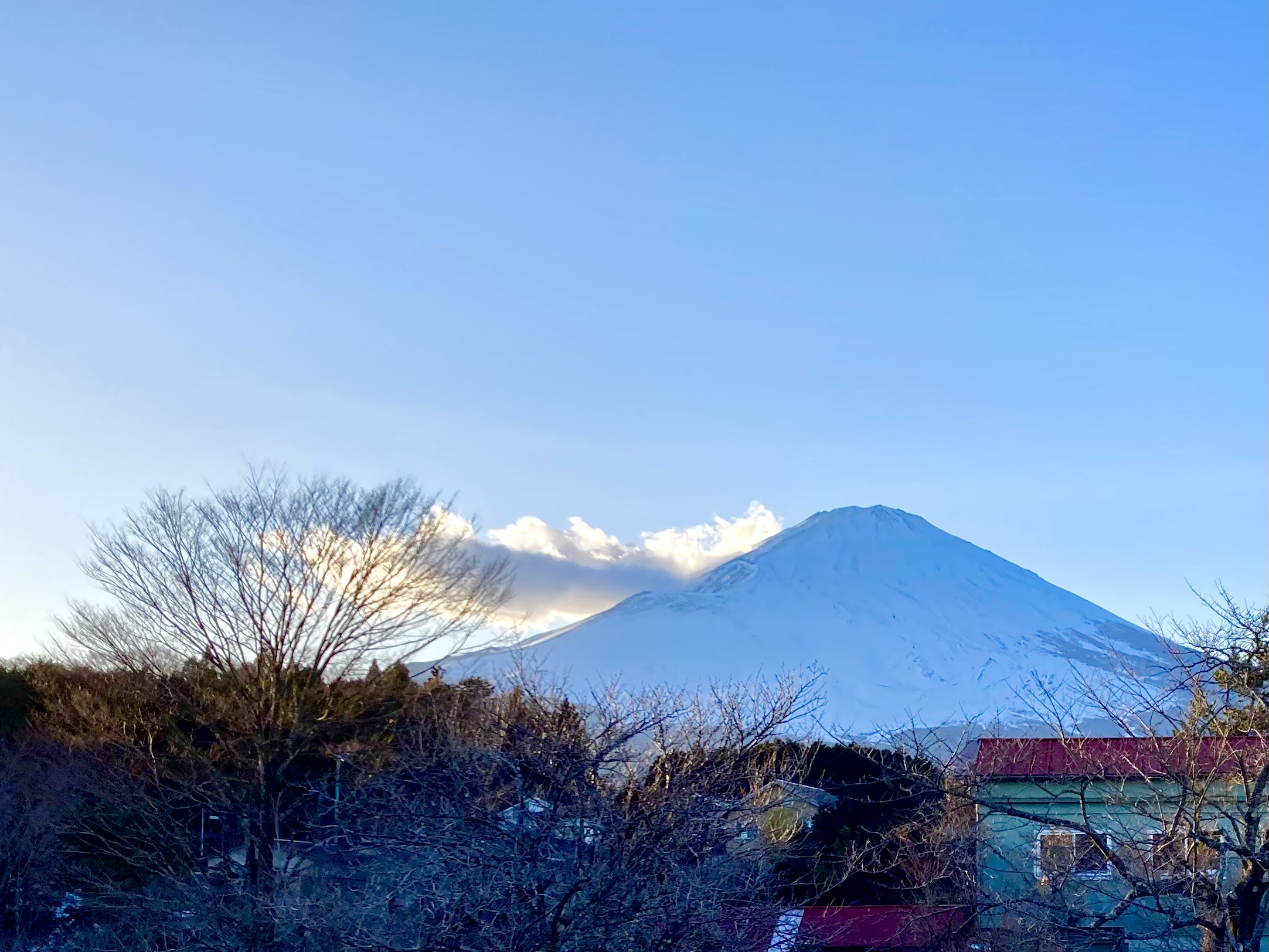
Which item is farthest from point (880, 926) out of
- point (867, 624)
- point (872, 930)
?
point (867, 624)

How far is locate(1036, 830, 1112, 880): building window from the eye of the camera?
28.4 feet

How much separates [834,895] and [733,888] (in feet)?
35.7

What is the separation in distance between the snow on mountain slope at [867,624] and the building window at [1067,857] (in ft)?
198

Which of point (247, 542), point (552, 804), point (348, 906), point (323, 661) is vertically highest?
point (247, 542)

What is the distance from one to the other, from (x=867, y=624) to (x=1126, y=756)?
281 ft

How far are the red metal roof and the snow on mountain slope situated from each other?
54.7 meters

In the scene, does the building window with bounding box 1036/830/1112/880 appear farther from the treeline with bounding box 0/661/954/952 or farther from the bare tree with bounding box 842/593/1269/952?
the treeline with bounding box 0/661/954/952

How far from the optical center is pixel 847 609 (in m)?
94.9

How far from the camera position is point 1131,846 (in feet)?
25.3

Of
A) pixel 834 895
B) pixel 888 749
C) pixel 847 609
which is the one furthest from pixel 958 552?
pixel 888 749

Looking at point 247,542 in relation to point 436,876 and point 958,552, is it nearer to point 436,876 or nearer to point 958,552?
point 436,876

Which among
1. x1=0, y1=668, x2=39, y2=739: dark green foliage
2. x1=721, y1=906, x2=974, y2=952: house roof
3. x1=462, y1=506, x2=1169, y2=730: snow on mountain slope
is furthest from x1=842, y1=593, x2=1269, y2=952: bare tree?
x1=462, y1=506, x2=1169, y2=730: snow on mountain slope

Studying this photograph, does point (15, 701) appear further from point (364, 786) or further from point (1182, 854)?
point (1182, 854)

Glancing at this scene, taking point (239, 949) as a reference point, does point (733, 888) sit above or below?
above
